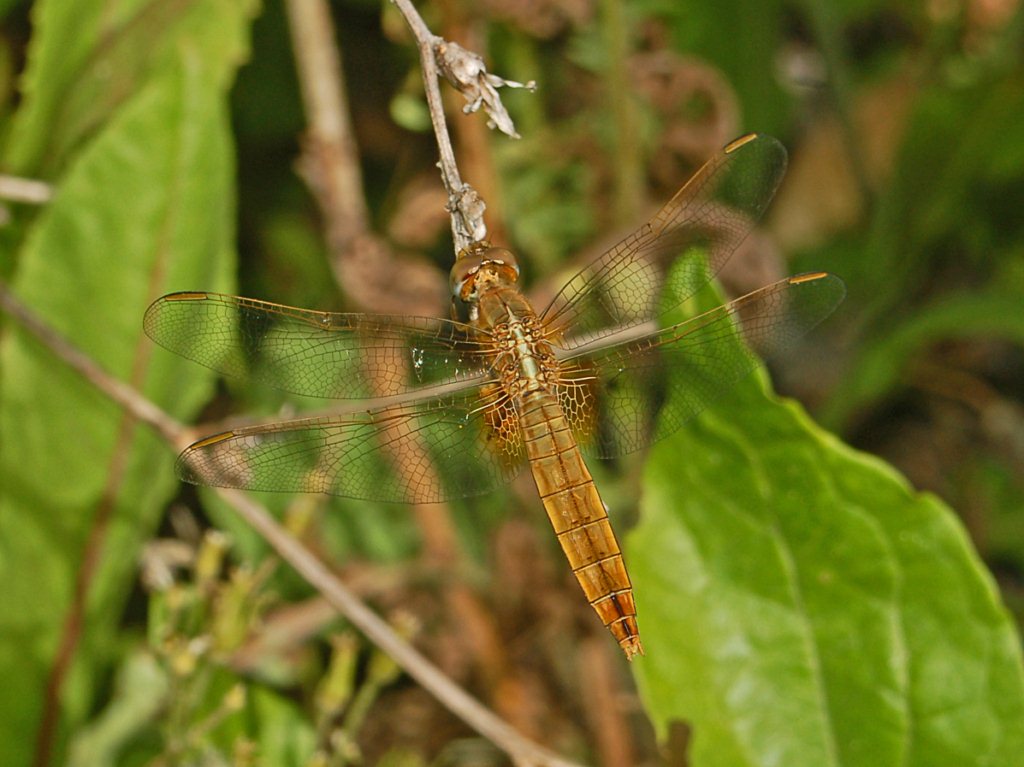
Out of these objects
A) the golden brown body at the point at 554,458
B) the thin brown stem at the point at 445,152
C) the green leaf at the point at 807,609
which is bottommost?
the green leaf at the point at 807,609

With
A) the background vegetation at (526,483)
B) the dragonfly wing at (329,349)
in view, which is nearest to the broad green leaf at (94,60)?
the background vegetation at (526,483)

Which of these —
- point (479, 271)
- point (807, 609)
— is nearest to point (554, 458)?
point (479, 271)

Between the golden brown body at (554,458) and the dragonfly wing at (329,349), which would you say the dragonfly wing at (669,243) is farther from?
the dragonfly wing at (329,349)

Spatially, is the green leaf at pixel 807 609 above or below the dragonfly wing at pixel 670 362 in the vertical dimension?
below

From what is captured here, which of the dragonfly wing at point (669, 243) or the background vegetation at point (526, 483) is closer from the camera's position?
the background vegetation at point (526, 483)

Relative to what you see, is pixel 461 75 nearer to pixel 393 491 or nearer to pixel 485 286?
pixel 485 286

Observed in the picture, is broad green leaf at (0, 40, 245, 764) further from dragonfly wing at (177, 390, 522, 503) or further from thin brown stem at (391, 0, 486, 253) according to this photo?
thin brown stem at (391, 0, 486, 253)

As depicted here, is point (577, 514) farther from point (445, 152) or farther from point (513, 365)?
point (445, 152)
